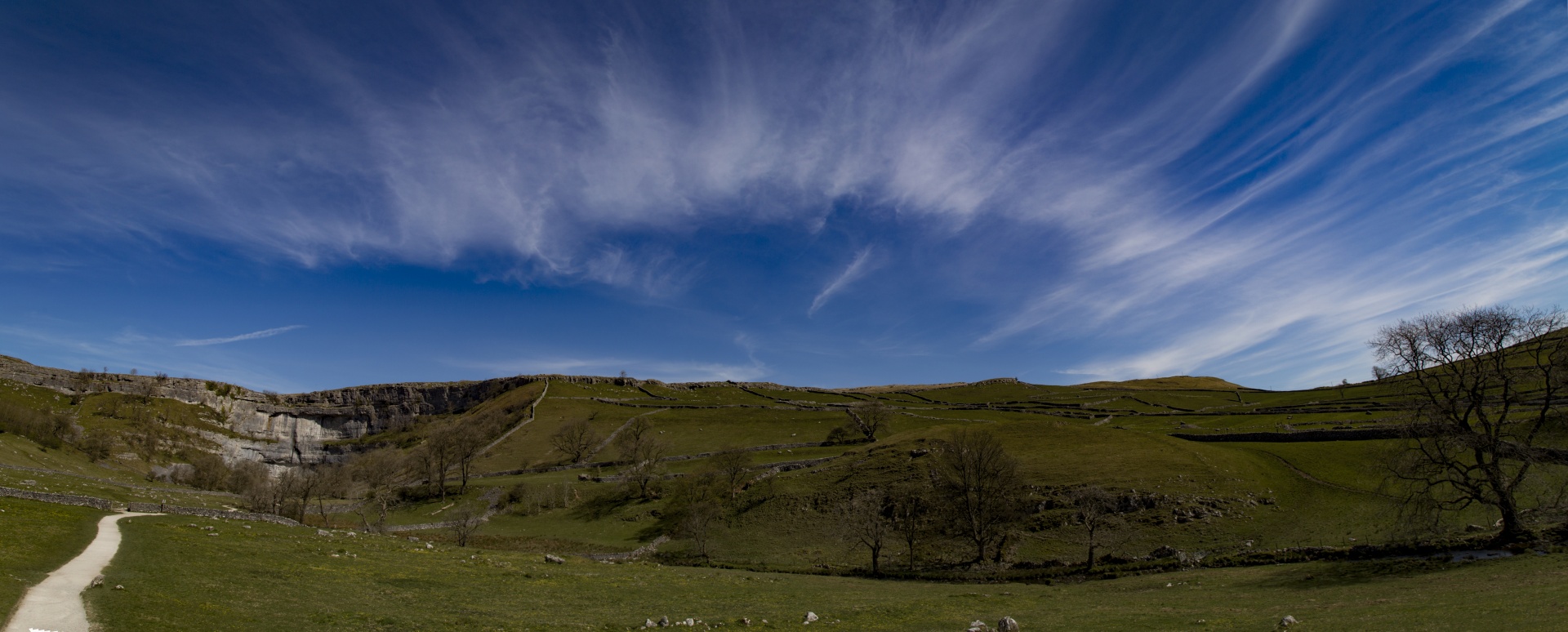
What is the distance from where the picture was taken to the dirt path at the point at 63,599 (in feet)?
52.5

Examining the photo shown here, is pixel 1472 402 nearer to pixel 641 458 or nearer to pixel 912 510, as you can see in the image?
pixel 912 510

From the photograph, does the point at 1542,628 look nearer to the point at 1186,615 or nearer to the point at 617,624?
the point at 1186,615

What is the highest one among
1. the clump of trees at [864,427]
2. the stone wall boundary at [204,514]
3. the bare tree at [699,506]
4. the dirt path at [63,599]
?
the clump of trees at [864,427]

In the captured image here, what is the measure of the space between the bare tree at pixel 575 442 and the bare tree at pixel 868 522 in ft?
228

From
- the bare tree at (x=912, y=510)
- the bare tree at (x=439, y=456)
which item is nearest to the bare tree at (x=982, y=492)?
the bare tree at (x=912, y=510)

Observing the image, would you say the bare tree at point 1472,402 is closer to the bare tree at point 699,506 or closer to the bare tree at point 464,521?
the bare tree at point 699,506

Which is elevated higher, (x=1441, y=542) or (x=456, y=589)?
(x=1441, y=542)

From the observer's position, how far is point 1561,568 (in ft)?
86.9

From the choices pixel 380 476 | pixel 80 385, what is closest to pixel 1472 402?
pixel 380 476

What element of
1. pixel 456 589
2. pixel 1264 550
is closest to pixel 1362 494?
pixel 1264 550

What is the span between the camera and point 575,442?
126 metres

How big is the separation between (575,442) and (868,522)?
84.9 meters

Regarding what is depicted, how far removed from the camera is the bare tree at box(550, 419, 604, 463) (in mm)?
124000

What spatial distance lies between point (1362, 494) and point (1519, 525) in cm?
2149
